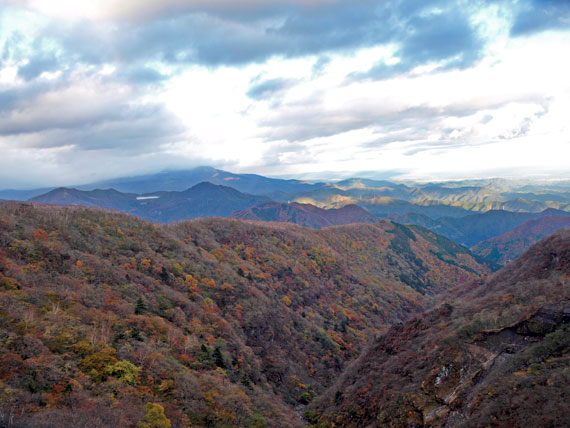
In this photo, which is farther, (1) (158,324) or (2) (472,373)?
(1) (158,324)

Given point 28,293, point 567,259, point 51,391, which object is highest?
point 28,293

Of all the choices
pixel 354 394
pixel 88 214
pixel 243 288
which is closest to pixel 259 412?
pixel 354 394

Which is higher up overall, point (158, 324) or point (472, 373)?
point (158, 324)

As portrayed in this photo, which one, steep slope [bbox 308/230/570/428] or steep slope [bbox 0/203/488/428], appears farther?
steep slope [bbox 0/203/488/428]

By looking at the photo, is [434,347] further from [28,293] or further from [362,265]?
[362,265]

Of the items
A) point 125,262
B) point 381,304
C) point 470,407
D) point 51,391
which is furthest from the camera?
point 381,304
